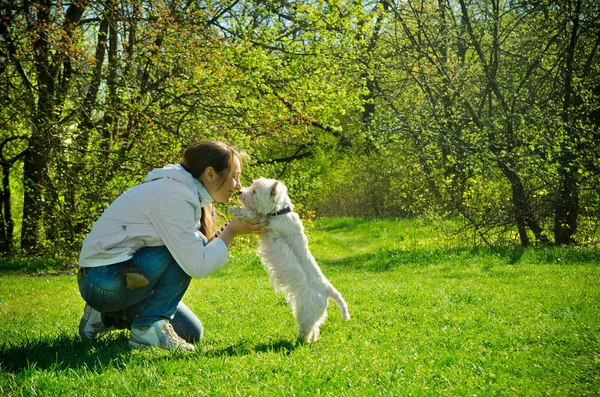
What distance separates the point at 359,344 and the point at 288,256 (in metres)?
0.91

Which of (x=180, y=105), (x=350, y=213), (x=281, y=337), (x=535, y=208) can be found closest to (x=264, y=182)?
(x=281, y=337)

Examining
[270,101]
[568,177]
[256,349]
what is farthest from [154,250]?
[568,177]

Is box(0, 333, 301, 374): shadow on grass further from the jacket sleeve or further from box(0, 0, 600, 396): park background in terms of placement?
the jacket sleeve

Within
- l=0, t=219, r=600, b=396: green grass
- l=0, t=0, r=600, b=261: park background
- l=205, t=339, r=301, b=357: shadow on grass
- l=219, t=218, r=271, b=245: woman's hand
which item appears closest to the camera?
l=0, t=219, r=600, b=396: green grass

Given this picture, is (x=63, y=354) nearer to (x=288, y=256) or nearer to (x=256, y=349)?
(x=256, y=349)

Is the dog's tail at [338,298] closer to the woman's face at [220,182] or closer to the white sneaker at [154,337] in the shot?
the woman's face at [220,182]

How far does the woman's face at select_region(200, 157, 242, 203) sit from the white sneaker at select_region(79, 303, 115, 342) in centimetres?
136

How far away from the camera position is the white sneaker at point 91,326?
438cm

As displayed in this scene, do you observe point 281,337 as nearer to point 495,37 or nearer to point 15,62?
point 15,62

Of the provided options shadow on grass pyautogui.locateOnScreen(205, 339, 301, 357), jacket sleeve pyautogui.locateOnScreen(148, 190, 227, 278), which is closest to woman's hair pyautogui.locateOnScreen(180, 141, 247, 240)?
jacket sleeve pyautogui.locateOnScreen(148, 190, 227, 278)

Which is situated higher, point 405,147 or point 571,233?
point 405,147

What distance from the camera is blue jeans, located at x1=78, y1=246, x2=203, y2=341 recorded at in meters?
3.87

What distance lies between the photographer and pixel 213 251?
4.01 meters

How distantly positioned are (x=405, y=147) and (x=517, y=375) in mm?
10172
